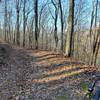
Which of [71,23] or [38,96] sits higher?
[71,23]

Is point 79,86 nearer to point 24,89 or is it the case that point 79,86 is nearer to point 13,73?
point 24,89

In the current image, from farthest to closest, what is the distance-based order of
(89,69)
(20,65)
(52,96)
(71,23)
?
(71,23) → (20,65) → (89,69) → (52,96)

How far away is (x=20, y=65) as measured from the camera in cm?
1304

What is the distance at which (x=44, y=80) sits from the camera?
9734 mm

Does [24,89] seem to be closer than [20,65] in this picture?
Yes

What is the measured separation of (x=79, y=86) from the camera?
8695mm

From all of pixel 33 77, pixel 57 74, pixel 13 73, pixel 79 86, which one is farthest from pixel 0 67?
pixel 79 86

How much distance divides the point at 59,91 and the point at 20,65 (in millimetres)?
5235

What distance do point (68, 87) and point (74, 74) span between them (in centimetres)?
153

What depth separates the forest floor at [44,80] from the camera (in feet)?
26.2

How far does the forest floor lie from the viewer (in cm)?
797

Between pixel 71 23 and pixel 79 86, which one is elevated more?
pixel 71 23

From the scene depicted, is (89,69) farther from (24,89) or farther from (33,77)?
(24,89)

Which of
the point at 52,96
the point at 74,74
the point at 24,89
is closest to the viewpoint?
the point at 52,96
